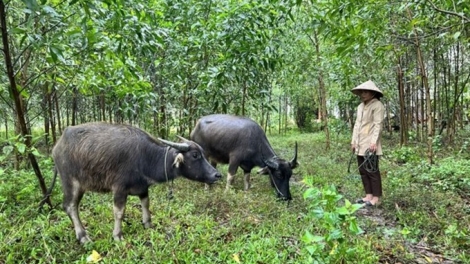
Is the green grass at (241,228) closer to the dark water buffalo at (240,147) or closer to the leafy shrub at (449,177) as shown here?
the leafy shrub at (449,177)

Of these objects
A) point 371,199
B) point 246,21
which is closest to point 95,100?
point 246,21

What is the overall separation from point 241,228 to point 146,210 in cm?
104

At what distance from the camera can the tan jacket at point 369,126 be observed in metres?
5.09

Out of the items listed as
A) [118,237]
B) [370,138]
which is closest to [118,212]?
[118,237]

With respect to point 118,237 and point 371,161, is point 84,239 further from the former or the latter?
point 371,161

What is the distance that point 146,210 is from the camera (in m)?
3.86

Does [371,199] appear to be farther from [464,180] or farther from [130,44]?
[130,44]

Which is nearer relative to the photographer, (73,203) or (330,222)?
(330,222)

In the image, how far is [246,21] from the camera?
560 centimetres

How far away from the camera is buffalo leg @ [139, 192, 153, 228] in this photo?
151 inches

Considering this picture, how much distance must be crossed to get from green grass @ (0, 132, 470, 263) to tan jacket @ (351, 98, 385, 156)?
88cm

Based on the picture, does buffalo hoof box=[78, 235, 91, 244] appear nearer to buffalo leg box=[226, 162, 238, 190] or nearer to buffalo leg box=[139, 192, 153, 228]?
buffalo leg box=[139, 192, 153, 228]

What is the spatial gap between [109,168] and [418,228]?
11.5 ft

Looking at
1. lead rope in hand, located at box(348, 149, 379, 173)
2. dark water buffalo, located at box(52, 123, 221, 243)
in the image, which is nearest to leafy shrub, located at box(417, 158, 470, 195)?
lead rope in hand, located at box(348, 149, 379, 173)
